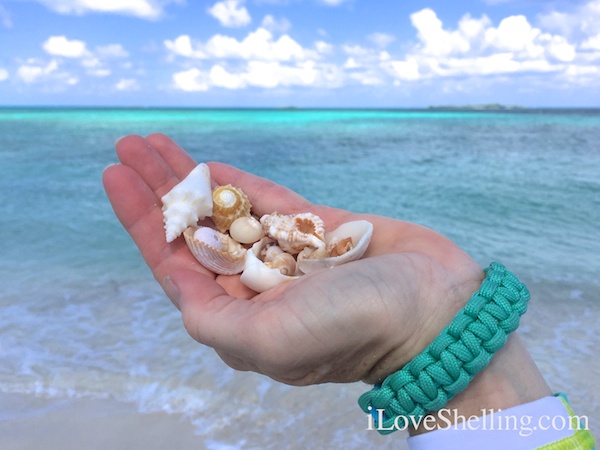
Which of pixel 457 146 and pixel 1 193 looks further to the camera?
pixel 457 146

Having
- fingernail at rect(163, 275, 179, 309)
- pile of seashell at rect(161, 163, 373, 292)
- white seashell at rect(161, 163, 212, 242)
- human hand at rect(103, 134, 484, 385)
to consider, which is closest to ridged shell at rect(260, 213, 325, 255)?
pile of seashell at rect(161, 163, 373, 292)

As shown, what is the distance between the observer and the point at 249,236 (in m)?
2.70

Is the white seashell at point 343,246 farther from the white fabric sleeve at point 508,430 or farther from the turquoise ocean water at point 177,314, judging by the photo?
the turquoise ocean water at point 177,314

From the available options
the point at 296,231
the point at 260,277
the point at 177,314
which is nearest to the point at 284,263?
the point at 296,231

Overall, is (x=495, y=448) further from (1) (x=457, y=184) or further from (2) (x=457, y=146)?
(2) (x=457, y=146)

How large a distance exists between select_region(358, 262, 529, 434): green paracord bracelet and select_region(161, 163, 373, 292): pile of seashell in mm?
646

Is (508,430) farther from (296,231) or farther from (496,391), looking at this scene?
(296,231)

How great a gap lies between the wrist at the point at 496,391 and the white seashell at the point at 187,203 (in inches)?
52.4

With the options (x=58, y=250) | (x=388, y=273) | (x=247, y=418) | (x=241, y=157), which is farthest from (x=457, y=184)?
(x=388, y=273)

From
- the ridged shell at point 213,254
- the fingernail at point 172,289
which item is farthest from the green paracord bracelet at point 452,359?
the ridged shell at point 213,254

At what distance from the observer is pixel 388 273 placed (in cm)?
173

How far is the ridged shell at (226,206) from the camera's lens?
2705 mm

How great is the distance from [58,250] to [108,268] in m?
0.98

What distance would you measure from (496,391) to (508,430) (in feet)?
0.60
